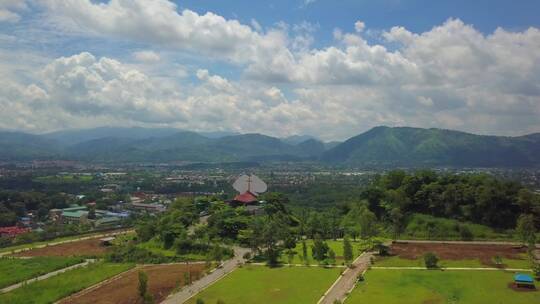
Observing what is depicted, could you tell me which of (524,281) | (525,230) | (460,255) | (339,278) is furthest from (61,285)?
(525,230)

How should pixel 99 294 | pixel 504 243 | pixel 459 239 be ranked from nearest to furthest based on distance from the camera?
pixel 99 294 → pixel 504 243 → pixel 459 239

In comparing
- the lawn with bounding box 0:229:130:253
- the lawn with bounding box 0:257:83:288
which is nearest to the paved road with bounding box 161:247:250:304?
the lawn with bounding box 0:257:83:288

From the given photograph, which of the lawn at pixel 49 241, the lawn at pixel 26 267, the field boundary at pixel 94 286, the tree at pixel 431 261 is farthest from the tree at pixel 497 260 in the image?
the lawn at pixel 49 241

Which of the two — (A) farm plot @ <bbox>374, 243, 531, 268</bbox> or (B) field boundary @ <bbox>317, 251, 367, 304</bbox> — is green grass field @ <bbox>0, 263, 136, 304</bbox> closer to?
(B) field boundary @ <bbox>317, 251, 367, 304</bbox>

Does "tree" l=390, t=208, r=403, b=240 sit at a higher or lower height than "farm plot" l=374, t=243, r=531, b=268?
higher

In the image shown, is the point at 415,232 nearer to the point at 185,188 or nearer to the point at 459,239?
the point at 459,239

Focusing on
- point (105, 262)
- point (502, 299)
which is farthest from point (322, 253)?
point (105, 262)

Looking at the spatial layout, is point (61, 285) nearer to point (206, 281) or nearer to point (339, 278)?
point (206, 281)

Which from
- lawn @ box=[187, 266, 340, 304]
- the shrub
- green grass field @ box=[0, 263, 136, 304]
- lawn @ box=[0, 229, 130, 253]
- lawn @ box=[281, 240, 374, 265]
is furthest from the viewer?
lawn @ box=[0, 229, 130, 253]
